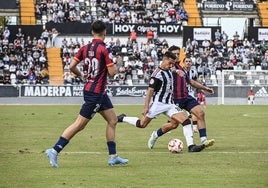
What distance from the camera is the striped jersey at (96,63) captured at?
14.0 meters

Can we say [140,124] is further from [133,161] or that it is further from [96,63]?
[96,63]

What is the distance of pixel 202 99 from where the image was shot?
38000 millimetres

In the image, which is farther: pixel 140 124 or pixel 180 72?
pixel 180 72

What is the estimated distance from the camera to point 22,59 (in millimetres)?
54375

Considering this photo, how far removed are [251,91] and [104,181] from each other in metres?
35.2

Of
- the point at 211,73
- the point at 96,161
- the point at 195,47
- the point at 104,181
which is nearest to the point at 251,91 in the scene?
the point at 211,73

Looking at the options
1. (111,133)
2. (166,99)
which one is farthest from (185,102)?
(111,133)

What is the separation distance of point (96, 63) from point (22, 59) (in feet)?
134

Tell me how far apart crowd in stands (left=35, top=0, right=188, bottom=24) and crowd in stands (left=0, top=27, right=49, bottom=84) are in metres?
3.48

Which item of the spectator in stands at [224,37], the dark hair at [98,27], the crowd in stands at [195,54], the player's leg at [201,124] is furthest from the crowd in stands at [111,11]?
the dark hair at [98,27]

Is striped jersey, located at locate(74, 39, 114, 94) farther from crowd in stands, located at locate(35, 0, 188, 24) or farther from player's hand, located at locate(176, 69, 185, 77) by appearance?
crowd in stands, located at locate(35, 0, 188, 24)

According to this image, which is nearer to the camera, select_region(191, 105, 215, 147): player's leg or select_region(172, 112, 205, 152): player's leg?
select_region(172, 112, 205, 152): player's leg

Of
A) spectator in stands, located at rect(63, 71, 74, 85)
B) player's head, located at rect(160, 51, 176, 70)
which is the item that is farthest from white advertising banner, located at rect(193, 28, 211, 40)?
player's head, located at rect(160, 51, 176, 70)

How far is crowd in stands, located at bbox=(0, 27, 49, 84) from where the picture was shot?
51.7m
